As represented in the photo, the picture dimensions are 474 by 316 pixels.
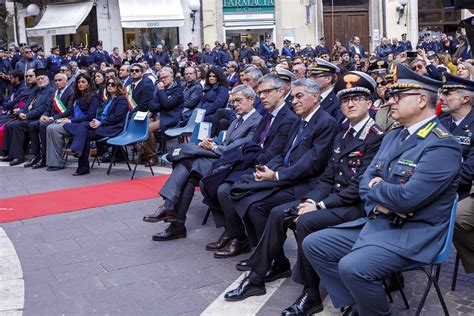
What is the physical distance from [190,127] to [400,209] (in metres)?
6.64

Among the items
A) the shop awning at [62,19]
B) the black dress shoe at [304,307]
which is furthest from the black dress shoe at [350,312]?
the shop awning at [62,19]

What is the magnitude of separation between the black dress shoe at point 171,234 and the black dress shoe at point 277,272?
1502 mm

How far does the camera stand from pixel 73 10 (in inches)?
1028

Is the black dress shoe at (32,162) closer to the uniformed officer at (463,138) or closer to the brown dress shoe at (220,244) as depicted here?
the brown dress shoe at (220,244)

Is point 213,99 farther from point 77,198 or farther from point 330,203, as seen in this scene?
point 330,203

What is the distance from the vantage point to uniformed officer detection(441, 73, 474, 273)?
177 inches

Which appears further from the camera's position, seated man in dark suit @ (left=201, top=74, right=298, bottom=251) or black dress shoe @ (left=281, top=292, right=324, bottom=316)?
seated man in dark suit @ (left=201, top=74, right=298, bottom=251)

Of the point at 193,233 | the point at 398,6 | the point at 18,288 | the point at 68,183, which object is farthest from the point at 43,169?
the point at 398,6

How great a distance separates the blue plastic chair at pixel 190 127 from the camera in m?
9.73

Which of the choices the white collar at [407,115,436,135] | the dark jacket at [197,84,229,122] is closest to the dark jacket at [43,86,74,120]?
the dark jacket at [197,84,229,122]

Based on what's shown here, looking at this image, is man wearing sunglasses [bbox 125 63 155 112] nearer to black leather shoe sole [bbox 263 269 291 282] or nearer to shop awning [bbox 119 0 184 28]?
black leather shoe sole [bbox 263 269 291 282]

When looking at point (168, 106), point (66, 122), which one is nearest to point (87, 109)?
point (66, 122)

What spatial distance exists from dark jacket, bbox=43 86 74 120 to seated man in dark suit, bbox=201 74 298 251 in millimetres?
5496

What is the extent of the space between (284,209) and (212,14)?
75.1 feet
